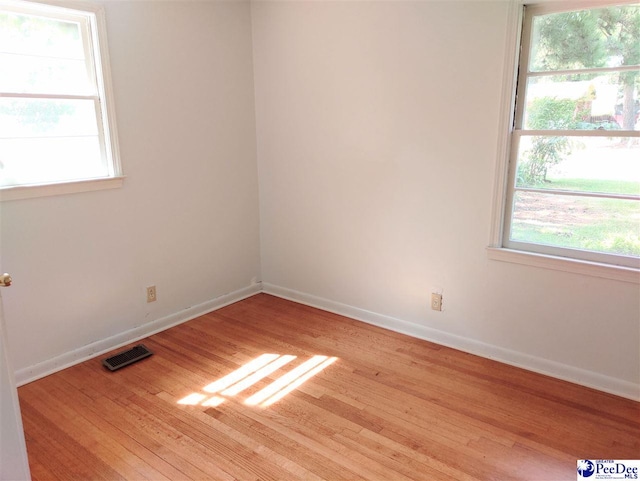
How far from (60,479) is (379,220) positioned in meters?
2.32

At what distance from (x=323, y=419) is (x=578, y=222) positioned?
5.76 feet

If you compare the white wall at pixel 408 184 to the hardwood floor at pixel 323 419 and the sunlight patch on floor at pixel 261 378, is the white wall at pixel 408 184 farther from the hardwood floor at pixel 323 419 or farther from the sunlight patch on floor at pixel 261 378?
the sunlight patch on floor at pixel 261 378

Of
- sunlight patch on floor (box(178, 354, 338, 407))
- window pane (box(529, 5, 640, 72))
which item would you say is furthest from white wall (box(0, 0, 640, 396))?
sunlight patch on floor (box(178, 354, 338, 407))

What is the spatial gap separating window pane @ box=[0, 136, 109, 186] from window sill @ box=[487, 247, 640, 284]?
250cm

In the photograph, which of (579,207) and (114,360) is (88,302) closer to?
(114,360)

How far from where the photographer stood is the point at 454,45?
2.77m

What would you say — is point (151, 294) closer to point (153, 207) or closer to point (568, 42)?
point (153, 207)

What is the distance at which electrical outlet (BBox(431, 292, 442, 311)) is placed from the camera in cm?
314

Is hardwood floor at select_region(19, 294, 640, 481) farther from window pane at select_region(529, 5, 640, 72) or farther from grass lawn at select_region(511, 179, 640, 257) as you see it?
window pane at select_region(529, 5, 640, 72)

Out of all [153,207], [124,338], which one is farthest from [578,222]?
[124,338]

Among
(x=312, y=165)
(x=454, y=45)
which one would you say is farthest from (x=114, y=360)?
(x=454, y=45)

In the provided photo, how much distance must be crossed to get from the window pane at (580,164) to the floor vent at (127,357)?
254cm

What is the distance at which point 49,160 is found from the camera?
2.70 metres

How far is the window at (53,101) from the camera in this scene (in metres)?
2.52
